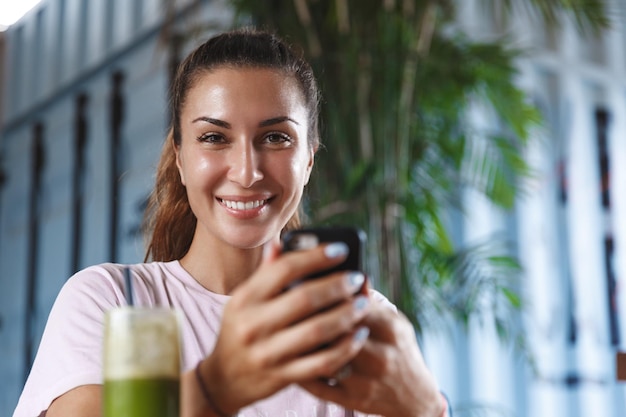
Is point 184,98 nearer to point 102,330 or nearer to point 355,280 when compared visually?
point 102,330

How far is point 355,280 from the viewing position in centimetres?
70

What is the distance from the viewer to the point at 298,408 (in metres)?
1.18

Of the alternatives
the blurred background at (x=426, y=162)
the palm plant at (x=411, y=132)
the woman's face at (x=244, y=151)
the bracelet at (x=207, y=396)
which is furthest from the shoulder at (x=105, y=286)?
the palm plant at (x=411, y=132)

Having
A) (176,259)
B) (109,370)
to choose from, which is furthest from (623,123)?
(109,370)

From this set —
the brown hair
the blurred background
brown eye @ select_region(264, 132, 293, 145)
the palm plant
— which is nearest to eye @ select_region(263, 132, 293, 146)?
brown eye @ select_region(264, 132, 293, 145)

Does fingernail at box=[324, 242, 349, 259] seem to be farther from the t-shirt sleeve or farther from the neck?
the neck

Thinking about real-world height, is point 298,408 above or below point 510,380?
above

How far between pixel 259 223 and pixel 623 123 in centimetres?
403

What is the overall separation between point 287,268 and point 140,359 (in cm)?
13

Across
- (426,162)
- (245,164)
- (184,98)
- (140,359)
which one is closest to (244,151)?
(245,164)

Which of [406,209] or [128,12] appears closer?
[406,209]

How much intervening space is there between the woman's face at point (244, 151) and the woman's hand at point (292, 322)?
0.42 metres

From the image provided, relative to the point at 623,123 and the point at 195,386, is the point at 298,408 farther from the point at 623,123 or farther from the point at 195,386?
the point at 623,123

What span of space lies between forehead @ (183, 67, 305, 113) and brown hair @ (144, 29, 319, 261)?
20 millimetres
